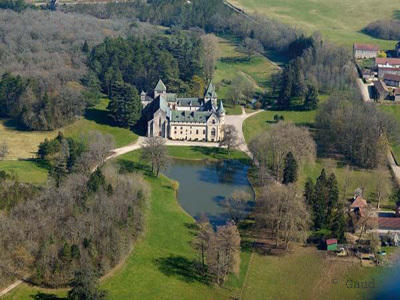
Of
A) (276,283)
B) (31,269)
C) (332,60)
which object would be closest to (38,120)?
(31,269)

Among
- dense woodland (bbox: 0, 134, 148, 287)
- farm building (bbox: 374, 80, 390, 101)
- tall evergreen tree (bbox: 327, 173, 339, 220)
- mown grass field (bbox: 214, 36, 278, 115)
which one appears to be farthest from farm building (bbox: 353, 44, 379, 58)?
dense woodland (bbox: 0, 134, 148, 287)

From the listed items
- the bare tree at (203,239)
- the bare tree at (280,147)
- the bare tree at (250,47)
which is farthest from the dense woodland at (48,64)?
the bare tree at (203,239)

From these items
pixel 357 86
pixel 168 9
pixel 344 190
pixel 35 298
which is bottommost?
pixel 35 298

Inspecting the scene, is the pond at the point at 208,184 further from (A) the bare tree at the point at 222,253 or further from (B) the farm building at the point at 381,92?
(B) the farm building at the point at 381,92

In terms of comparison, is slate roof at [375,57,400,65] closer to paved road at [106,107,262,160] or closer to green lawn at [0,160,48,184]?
paved road at [106,107,262,160]

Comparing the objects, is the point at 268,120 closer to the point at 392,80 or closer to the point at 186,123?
the point at 186,123

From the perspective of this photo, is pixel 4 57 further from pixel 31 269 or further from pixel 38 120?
pixel 31 269
